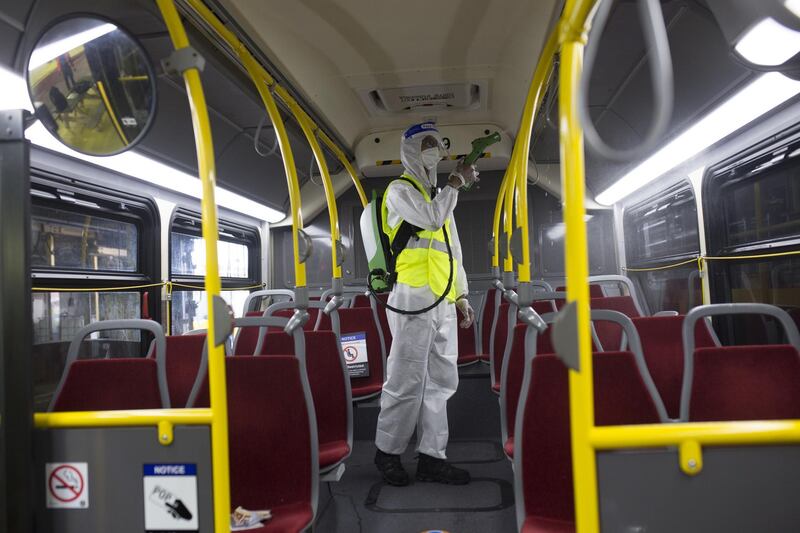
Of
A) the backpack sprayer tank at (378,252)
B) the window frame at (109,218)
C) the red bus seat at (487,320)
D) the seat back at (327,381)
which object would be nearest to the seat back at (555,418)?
the seat back at (327,381)

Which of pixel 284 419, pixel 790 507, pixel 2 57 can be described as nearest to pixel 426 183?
pixel 284 419

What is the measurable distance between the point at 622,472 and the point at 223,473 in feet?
3.30

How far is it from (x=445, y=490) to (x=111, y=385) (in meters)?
1.98

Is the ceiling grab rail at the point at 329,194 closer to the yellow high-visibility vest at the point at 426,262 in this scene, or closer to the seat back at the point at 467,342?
the yellow high-visibility vest at the point at 426,262

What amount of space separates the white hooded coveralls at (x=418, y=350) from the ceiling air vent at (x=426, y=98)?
1.61 m

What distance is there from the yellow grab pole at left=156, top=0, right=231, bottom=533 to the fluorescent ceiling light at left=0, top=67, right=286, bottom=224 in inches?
6.3

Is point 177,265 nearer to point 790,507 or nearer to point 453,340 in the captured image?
point 453,340

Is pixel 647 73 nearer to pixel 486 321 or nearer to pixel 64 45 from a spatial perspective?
pixel 486 321

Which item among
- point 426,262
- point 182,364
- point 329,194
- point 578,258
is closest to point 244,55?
point 329,194

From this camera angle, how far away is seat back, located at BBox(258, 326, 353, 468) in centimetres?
287

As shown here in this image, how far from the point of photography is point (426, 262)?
3.24 meters

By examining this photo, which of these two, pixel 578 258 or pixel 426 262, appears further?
pixel 426 262

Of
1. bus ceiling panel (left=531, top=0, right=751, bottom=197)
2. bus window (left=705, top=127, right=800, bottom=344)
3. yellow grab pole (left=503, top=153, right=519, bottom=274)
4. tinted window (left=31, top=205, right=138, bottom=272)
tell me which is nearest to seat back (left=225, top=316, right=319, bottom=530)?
tinted window (left=31, top=205, right=138, bottom=272)

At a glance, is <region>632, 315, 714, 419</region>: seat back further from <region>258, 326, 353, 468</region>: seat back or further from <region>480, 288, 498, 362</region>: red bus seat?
<region>480, 288, 498, 362</region>: red bus seat
